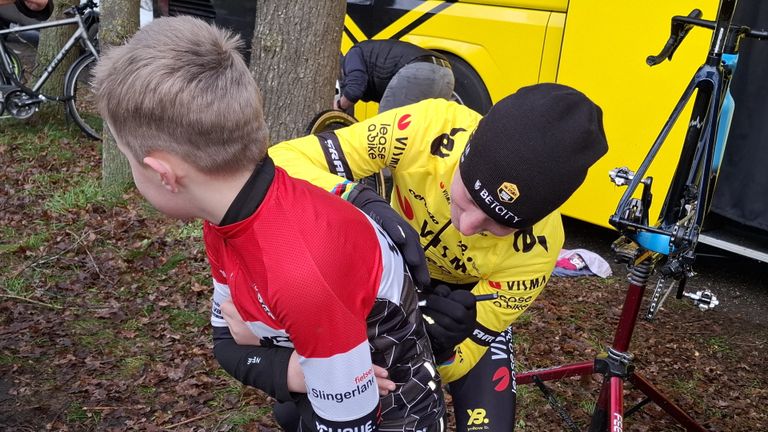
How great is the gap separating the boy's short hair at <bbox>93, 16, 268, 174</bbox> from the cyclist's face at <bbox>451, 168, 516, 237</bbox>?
0.81 meters

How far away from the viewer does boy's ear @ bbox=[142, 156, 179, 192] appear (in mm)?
1379

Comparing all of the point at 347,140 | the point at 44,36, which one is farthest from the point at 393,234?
the point at 44,36

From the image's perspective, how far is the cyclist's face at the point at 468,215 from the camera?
80.0 inches

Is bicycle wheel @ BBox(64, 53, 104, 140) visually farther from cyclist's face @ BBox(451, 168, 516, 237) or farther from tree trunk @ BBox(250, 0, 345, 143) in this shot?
cyclist's face @ BBox(451, 168, 516, 237)

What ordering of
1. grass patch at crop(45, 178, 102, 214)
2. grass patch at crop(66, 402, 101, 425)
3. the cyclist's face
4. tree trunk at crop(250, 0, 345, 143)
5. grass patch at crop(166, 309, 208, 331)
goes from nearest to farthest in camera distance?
the cyclist's face < grass patch at crop(66, 402, 101, 425) < grass patch at crop(166, 309, 208, 331) < tree trunk at crop(250, 0, 345, 143) < grass patch at crop(45, 178, 102, 214)

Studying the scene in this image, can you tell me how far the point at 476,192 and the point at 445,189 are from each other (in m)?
0.44

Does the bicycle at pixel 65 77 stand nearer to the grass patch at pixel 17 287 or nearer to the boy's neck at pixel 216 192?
the grass patch at pixel 17 287

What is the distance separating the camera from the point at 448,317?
6.43 feet

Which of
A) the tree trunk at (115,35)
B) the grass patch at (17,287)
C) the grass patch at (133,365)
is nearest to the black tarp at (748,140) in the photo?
the grass patch at (133,365)

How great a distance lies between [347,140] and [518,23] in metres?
3.85

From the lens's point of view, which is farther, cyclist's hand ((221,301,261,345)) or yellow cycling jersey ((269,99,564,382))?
yellow cycling jersey ((269,99,564,382))

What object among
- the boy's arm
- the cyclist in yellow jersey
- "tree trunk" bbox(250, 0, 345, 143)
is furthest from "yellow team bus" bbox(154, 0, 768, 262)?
Result: the boy's arm

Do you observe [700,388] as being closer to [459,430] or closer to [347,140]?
[459,430]

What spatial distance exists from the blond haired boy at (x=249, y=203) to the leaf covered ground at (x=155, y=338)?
2.04 m
